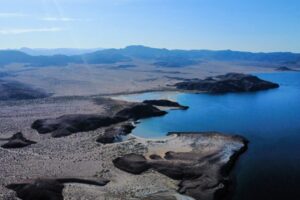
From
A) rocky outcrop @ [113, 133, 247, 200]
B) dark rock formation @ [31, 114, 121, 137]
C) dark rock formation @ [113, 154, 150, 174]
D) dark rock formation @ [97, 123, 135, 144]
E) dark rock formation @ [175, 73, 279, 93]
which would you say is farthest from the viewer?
dark rock formation @ [175, 73, 279, 93]

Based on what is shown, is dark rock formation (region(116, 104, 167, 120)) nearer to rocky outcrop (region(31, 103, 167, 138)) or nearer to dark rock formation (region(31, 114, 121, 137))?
rocky outcrop (region(31, 103, 167, 138))

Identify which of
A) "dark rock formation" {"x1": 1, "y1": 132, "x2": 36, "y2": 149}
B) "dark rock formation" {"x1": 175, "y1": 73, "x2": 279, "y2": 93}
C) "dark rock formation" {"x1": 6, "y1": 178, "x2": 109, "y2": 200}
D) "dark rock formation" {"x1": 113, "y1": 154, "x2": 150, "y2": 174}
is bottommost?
"dark rock formation" {"x1": 1, "y1": 132, "x2": 36, "y2": 149}

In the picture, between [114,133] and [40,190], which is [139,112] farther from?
[40,190]

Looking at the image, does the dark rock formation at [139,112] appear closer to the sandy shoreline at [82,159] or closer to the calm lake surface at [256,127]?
the calm lake surface at [256,127]

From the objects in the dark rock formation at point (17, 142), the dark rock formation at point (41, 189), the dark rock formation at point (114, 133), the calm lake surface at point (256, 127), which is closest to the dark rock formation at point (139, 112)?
the calm lake surface at point (256, 127)

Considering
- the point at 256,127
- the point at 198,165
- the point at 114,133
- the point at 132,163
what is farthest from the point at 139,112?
the point at 198,165

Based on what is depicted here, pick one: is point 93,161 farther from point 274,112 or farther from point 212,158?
point 274,112

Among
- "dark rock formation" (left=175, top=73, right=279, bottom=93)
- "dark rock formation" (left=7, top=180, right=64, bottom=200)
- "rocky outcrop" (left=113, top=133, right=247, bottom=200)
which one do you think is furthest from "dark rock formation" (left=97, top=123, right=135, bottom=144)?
"dark rock formation" (left=175, top=73, right=279, bottom=93)
